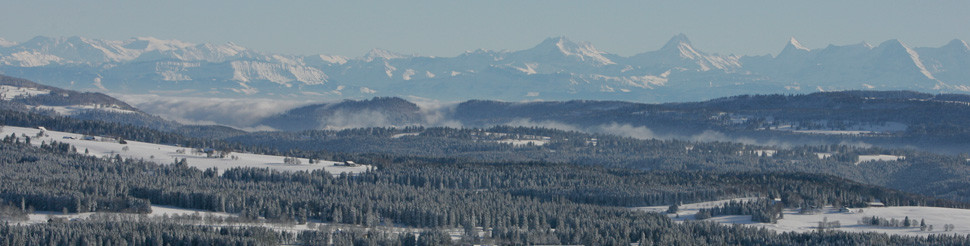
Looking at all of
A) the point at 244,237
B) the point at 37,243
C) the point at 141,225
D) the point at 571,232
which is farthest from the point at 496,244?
the point at 37,243

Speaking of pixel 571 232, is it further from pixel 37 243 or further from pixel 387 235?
pixel 37 243

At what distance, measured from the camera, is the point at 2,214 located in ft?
650

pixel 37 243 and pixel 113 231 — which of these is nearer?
pixel 37 243

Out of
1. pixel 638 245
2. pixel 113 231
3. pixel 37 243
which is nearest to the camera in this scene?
pixel 37 243

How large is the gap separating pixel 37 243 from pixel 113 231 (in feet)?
41.8

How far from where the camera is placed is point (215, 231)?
18725cm

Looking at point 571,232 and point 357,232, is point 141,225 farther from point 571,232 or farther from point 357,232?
point 571,232

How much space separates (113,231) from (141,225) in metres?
7.93

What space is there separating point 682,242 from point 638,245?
19.5 feet

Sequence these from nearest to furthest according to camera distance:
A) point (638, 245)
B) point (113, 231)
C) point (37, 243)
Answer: point (37, 243), point (113, 231), point (638, 245)

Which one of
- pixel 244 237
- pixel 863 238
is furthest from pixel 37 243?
pixel 863 238

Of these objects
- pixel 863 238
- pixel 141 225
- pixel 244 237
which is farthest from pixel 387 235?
pixel 863 238

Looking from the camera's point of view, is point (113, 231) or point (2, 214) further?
point (2, 214)

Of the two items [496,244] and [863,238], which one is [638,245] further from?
[863,238]
